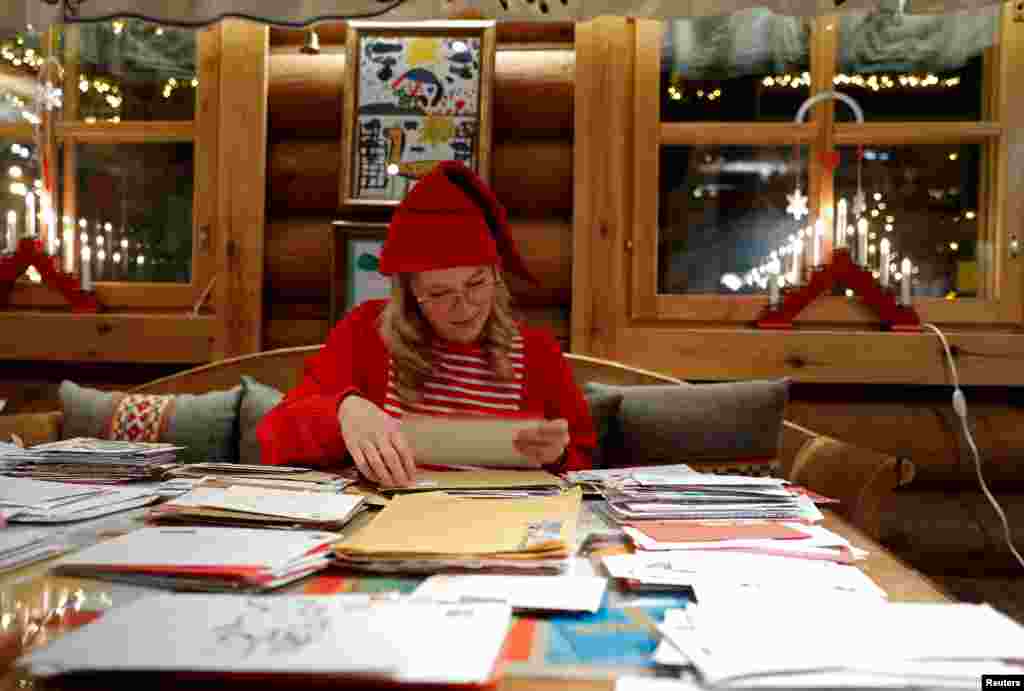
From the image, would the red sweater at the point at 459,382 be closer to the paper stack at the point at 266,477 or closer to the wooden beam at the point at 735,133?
the paper stack at the point at 266,477

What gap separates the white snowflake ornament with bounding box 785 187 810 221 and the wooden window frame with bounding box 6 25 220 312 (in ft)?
6.87

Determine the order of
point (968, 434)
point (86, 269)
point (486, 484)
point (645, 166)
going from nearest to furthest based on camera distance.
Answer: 1. point (486, 484)
2. point (968, 434)
3. point (645, 166)
4. point (86, 269)

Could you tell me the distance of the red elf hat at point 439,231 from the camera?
2057 millimetres

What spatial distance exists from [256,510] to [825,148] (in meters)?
2.65

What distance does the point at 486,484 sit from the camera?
1.54 metres

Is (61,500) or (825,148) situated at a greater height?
(825,148)

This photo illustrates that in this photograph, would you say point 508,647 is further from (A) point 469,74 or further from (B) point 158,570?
(A) point 469,74

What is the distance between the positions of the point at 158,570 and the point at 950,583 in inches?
109

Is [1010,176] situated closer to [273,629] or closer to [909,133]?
[909,133]

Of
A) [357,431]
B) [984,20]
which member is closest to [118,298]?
[357,431]

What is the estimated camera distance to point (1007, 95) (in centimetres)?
314

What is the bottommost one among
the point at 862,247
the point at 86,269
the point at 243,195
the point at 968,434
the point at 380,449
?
the point at 968,434

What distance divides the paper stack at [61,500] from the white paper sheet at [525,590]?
25.9 inches

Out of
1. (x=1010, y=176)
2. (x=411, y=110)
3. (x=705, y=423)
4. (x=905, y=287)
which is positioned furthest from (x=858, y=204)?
(x=411, y=110)
